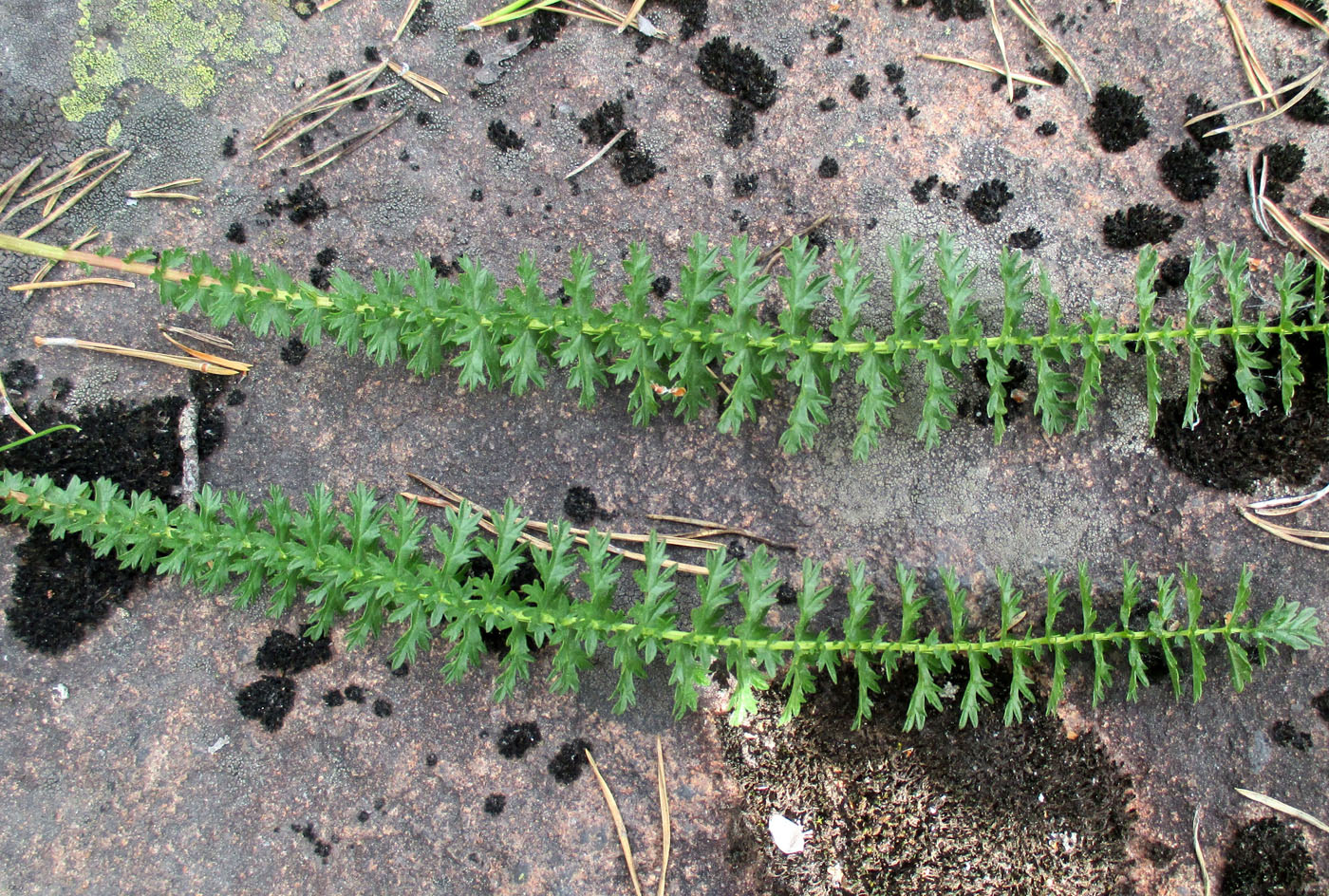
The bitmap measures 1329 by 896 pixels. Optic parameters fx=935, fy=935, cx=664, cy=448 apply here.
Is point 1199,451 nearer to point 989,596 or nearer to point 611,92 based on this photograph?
point 989,596

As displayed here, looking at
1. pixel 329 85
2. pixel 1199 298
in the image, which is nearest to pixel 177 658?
pixel 329 85

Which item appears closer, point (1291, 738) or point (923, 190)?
point (1291, 738)

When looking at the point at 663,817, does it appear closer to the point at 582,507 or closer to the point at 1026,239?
the point at 582,507

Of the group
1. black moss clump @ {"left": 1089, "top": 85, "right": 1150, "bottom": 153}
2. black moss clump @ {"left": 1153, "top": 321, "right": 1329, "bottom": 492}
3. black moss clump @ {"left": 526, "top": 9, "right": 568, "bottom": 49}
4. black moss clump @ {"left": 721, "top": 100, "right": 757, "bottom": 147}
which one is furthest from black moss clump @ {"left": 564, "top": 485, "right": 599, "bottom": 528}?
black moss clump @ {"left": 1089, "top": 85, "right": 1150, "bottom": 153}

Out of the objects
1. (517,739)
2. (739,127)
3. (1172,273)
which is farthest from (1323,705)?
(739,127)

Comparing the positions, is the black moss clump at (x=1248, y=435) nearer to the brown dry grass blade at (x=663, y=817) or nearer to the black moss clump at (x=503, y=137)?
the brown dry grass blade at (x=663, y=817)

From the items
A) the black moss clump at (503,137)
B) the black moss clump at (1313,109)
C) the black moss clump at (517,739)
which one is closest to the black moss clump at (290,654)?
the black moss clump at (517,739)
